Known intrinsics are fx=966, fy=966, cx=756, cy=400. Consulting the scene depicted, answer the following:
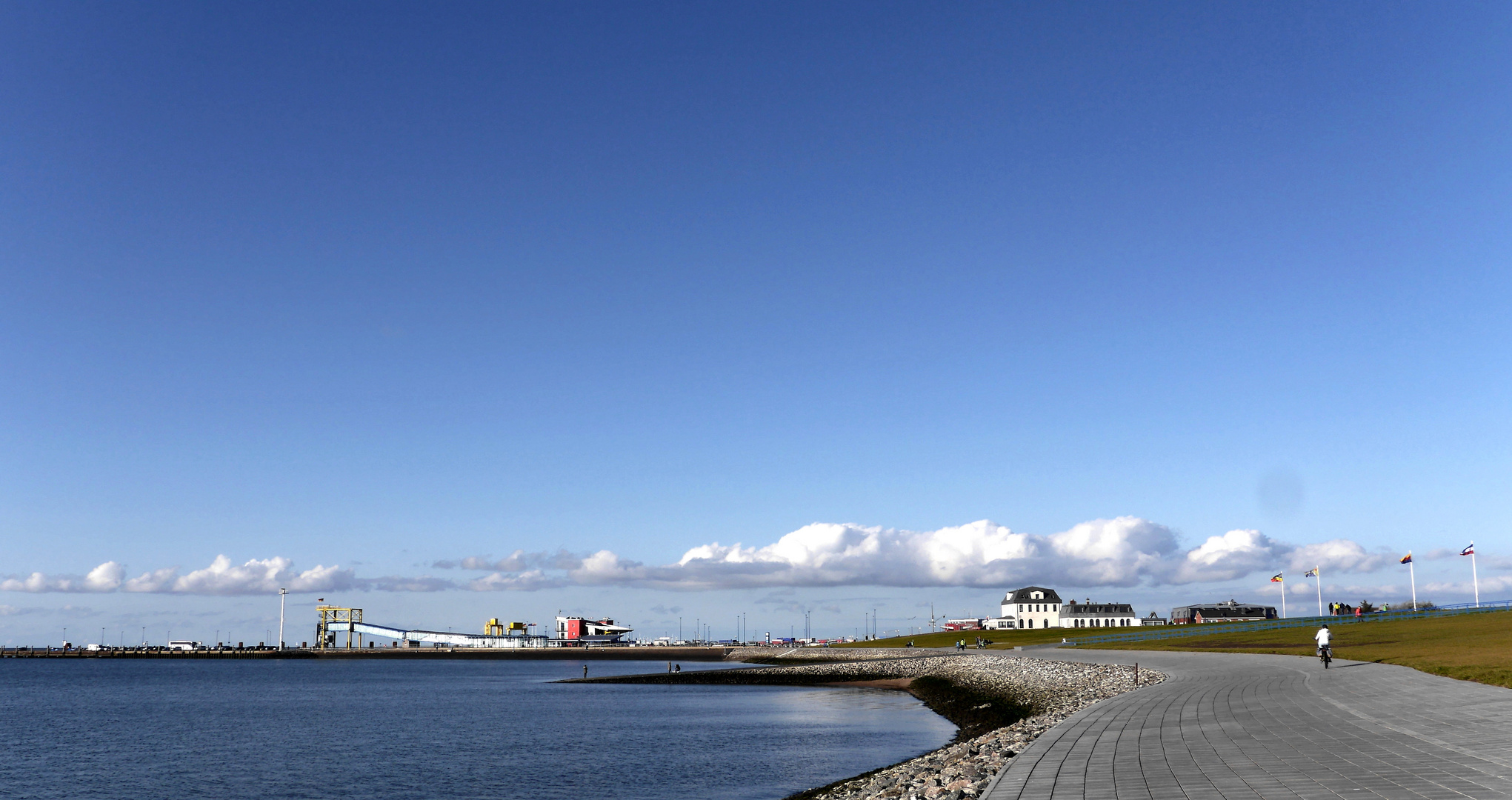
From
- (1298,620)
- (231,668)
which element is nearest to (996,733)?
(1298,620)

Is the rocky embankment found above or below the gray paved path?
below

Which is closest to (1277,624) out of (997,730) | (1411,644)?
(1411,644)

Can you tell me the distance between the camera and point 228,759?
164ft

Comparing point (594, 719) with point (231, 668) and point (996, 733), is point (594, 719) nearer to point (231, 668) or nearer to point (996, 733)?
point (996, 733)

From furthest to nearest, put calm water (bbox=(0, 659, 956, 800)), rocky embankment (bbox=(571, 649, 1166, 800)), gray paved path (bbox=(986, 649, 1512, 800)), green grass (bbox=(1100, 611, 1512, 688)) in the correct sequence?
1. calm water (bbox=(0, 659, 956, 800))
2. green grass (bbox=(1100, 611, 1512, 688))
3. rocky embankment (bbox=(571, 649, 1166, 800))
4. gray paved path (bbox=(986, 649, 1512, 800))

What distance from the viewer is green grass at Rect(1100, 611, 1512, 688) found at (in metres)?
39.4

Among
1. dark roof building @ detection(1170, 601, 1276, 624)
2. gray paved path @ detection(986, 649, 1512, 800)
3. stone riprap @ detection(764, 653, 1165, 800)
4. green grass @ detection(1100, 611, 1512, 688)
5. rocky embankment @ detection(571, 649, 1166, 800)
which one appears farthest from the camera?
dark roof building @ detection(1170, 601, 1276, 624)

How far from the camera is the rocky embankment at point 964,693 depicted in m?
24.2

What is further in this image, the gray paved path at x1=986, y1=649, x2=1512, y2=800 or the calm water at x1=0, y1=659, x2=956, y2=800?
the calm water at x1=0, y1=659, x2=956, y2=800

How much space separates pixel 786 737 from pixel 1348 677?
2742 centimetres

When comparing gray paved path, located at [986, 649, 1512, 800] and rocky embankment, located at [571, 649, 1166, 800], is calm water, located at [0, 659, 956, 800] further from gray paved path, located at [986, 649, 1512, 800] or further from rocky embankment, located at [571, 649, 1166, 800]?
gray paved path, located at [986, 649, 1512, 800]

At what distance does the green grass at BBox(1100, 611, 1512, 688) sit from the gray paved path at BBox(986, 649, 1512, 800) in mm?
5430

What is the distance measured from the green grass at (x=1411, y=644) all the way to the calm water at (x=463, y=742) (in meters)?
22.1

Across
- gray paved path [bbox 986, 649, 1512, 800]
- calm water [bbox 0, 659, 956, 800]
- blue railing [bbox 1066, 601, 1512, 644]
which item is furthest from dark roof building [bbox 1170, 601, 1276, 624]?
gray paved path [bbox 986, 649, 1512, 800]
